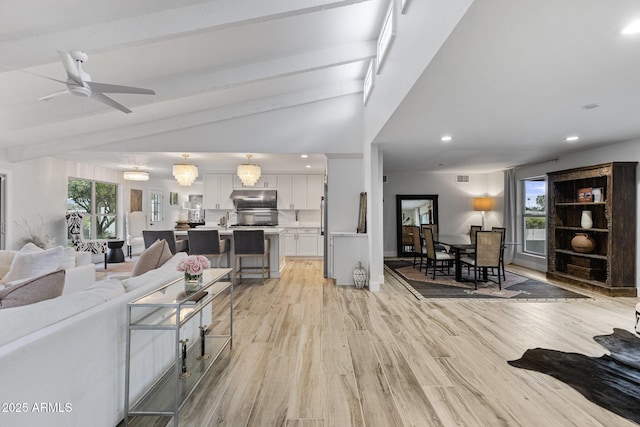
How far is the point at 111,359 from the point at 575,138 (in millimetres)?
6060

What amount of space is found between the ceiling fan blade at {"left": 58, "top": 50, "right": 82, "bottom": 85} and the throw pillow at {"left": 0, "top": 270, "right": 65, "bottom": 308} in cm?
172

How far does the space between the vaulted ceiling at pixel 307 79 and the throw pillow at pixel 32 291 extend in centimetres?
217

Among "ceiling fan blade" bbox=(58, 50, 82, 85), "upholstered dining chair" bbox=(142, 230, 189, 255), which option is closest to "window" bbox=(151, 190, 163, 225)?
"upholstered dining chair" bbox=(142, 230, 189, 255)

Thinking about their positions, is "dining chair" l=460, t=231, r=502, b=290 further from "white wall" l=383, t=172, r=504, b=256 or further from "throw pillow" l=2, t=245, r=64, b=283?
"throw pillow" l=2, t=245, r=64, b=283

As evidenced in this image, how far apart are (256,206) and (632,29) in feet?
24.6

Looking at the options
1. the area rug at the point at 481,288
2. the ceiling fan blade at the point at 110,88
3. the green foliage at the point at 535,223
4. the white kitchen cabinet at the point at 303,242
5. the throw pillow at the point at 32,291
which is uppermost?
the ceiling fan blade at the point at 110,88

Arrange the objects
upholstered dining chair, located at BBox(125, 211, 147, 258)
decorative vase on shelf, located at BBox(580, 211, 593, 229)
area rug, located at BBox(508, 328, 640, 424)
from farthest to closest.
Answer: upholstered dining chair, located at BBox(125, 211, 147, 258) → decorative vase on shelf, located at BBox(580, 211, 593, 229) → area rug, located at BBox(508, 328, 640, 424)

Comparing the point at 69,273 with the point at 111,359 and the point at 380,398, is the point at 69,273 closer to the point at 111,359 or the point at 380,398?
the point at 111,359

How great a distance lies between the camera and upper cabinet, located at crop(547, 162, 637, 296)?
15.5ft

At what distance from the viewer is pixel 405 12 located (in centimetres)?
279

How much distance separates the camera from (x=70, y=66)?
8.07 feet

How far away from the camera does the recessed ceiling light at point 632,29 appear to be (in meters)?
1.84

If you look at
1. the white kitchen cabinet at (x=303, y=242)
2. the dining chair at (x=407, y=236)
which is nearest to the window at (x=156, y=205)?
the white kitchen cabinet at (x=303, y=242)

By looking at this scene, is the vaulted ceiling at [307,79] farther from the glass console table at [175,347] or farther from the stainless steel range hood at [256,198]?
the glass console table at [175,347]
